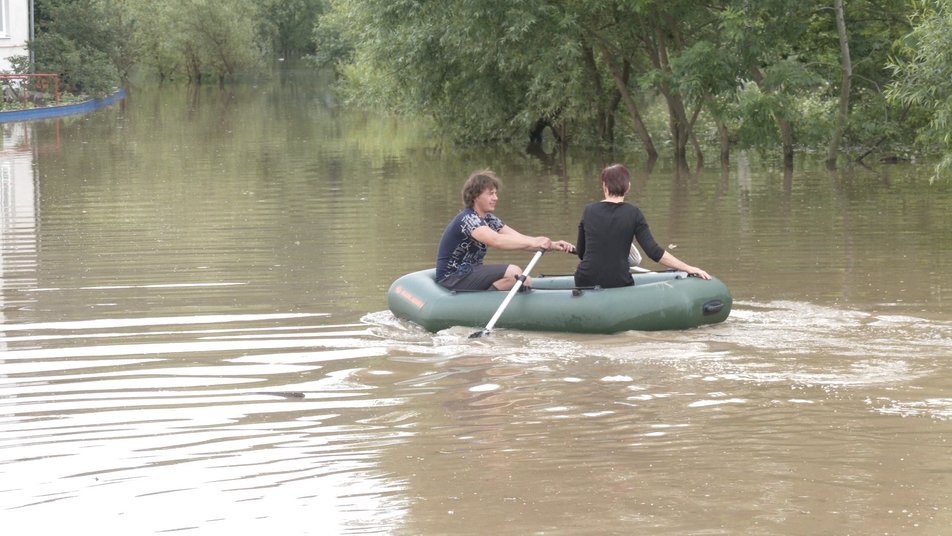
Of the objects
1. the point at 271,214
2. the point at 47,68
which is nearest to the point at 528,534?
the point at 271,214

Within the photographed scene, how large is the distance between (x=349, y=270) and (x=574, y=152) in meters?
19.7

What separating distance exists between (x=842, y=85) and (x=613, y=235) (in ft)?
54.9

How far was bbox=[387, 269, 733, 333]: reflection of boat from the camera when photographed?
9484 mm

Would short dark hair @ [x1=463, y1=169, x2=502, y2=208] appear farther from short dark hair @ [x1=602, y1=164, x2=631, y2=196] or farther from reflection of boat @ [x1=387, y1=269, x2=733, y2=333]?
short dark hair @ [x1=602, y1=164, x2=631, y2=196]

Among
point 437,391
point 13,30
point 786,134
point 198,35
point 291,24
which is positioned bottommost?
point 437,391

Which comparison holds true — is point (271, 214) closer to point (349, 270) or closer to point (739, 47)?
point (349, 270)

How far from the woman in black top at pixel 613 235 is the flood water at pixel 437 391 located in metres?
0.54

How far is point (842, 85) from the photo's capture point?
995 inches

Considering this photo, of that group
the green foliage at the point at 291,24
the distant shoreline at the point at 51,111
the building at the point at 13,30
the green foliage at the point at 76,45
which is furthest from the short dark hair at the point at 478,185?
the green foliage at the point at 291,24

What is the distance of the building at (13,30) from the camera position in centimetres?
4534

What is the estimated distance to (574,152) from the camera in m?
32.1

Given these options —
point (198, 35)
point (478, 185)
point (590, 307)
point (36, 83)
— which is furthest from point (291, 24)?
point (590, 307)

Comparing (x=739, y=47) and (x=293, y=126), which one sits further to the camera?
(x=293, y=126)

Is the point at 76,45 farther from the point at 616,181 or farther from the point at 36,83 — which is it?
the point at 616,181
